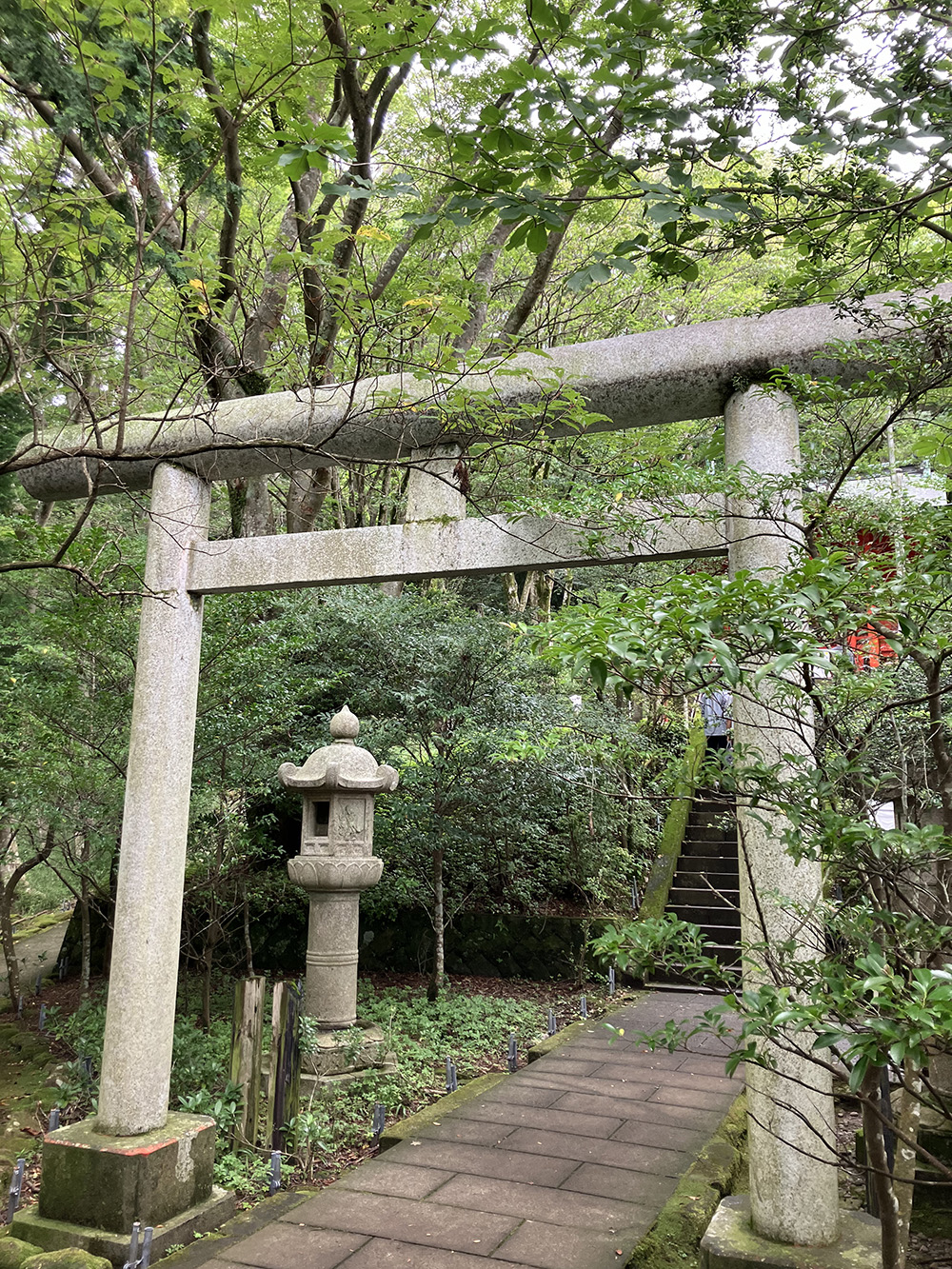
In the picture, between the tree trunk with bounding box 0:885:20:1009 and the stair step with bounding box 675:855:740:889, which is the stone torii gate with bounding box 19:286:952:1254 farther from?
the stair step with bounding box 675:855:740:889

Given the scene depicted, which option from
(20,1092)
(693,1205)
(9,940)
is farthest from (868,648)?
(9,940)

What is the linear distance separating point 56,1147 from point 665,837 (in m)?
7.72

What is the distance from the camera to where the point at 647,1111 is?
4.99 meters

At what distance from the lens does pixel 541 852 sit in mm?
9336

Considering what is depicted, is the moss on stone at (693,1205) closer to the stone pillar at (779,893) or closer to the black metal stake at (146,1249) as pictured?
the stone pillar at (779,893)

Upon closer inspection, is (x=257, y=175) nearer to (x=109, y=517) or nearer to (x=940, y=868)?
(x=940, y=868)

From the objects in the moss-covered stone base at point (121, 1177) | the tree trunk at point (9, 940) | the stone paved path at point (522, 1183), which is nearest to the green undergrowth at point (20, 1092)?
the tree trunk at point (9, 940)

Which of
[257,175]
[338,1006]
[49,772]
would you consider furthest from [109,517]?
[338,1006]

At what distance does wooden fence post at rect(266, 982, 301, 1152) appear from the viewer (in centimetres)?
456

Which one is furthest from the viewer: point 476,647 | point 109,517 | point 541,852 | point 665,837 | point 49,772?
point 109,517

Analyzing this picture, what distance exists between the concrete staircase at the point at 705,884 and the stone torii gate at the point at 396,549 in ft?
16.9

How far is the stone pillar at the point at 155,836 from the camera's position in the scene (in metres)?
3.89

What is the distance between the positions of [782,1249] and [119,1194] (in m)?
2.61

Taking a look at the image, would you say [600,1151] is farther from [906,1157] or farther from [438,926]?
[438,926]
